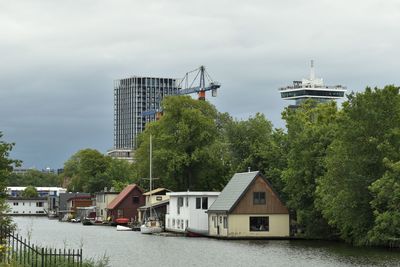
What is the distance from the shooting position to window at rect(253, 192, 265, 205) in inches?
3027

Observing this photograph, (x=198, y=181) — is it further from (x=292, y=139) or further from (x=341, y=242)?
(x=341, y=242)

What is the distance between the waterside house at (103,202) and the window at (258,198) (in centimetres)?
5262

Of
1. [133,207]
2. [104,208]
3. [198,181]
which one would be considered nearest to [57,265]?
[198,181]

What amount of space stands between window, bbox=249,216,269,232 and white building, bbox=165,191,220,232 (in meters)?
8.27

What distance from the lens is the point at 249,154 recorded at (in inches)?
3782

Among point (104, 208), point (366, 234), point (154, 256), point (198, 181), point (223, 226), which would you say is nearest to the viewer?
point (154, 256)

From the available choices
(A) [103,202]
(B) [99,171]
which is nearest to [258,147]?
(A) [103,202]

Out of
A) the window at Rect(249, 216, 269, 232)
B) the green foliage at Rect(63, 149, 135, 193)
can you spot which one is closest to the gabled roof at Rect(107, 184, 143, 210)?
the green foliage at Rect(63, 149, 135, 193)

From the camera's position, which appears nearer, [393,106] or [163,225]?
[393,106]

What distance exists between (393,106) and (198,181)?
4900 centimetres

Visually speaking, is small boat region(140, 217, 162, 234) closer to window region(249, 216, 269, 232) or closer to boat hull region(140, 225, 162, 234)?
boat hull region(140, 225, 162, 234)

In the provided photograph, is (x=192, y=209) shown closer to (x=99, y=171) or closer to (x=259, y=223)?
(x=259, y=223)

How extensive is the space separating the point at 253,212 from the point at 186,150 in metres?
34.6

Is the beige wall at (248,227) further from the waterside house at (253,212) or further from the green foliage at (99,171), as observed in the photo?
the green foliage at (99,171)
